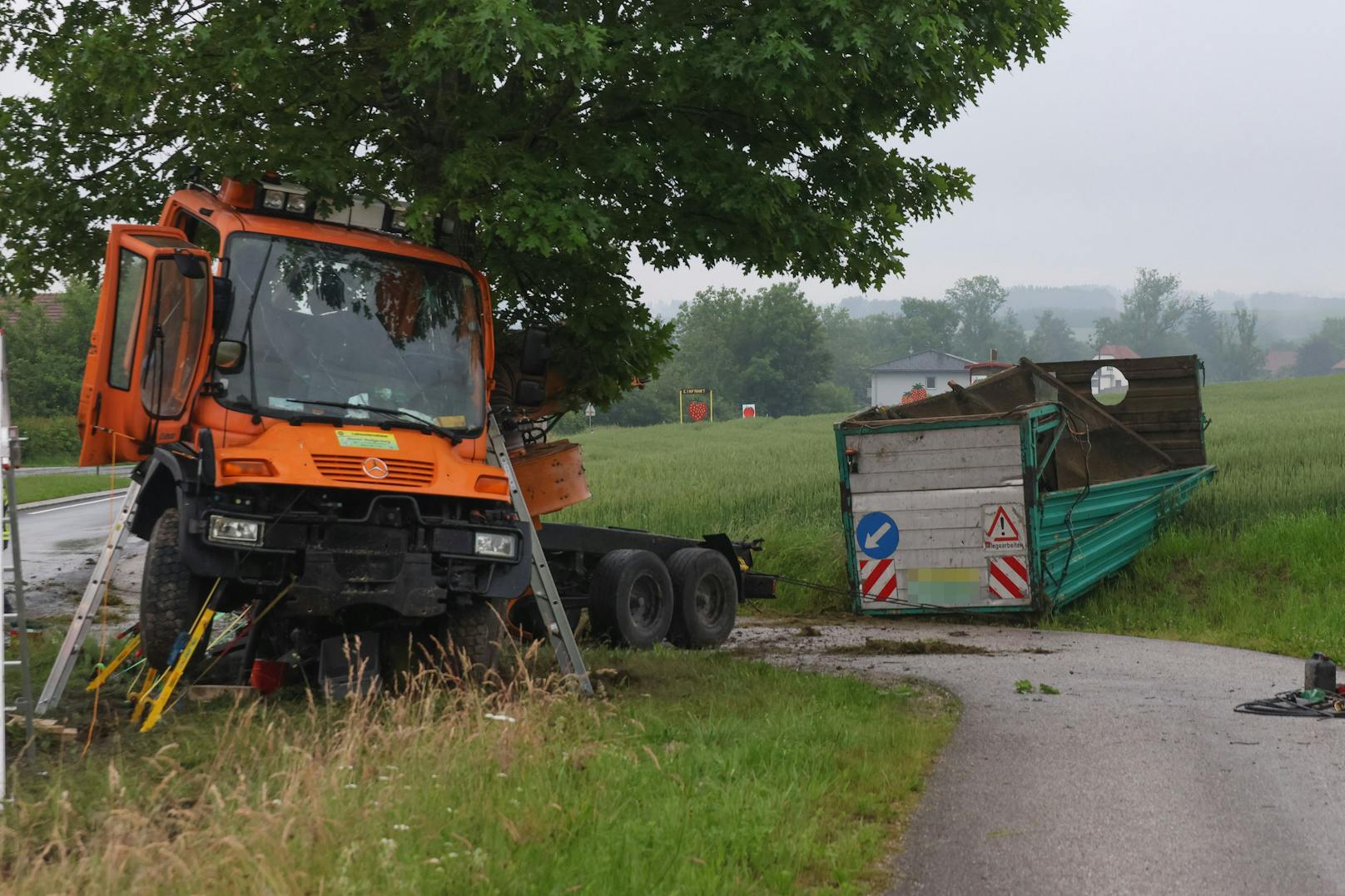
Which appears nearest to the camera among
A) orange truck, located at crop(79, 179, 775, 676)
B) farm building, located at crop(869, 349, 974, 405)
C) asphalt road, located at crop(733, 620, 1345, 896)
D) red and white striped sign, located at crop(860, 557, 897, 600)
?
asphalt road, located at crop(733, 620, 1345, 896)

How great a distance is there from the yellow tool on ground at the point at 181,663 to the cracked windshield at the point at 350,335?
48.2 inches

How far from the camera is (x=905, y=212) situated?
482 inches

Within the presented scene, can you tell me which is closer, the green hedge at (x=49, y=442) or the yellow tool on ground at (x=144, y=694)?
the yellow tool on ground at (x=144, y=694)

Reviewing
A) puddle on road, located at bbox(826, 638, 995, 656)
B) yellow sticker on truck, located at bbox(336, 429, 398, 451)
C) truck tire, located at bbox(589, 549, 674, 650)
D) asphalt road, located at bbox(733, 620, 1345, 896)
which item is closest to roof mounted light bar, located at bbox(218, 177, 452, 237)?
yellow sticker on truck, located at bbox(336, 429, 398, 451)

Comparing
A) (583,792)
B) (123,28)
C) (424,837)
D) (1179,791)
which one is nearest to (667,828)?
(583,792)

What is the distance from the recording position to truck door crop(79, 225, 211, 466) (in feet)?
28.4

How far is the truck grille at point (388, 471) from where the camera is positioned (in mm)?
8305

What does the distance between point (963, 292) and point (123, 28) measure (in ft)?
640

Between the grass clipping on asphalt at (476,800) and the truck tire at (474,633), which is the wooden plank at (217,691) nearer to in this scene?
the grass clipping on asphalt at (476,800)

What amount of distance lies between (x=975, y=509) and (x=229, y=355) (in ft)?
28.5

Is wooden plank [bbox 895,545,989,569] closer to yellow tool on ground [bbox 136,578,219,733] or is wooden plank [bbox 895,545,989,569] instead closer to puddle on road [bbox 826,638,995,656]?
puddle on road [bbox 826,638,995,656]

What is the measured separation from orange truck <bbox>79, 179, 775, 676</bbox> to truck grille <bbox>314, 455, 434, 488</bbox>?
12 mm

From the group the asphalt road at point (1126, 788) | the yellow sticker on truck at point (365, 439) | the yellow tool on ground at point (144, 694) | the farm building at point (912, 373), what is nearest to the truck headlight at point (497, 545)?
the yellow sticker on truck at point (365, 439)

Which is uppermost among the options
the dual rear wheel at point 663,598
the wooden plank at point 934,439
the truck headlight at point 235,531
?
the wooden plank at point 934,439
